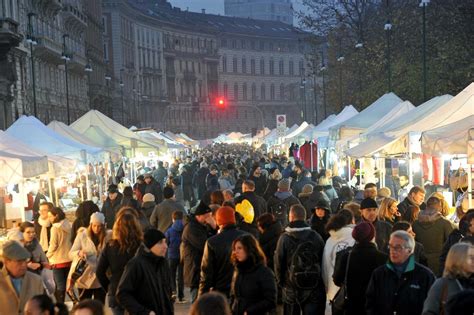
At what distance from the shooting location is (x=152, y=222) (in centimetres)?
1468

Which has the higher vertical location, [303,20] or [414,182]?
[303,20]

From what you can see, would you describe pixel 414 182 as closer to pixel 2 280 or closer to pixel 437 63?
pixel 2 280

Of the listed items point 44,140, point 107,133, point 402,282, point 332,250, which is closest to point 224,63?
point 107,133

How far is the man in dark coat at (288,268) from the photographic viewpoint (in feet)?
31.3

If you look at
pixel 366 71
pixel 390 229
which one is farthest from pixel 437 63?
pixel 390 229

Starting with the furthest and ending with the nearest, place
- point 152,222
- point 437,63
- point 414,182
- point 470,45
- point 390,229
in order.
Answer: point 437,63 < point 470,45 < point 414,182 < point 152,222 < point 390,229

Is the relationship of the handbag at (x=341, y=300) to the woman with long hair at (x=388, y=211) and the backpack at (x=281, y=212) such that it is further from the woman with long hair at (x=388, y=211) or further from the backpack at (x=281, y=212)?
the backpack at (x=281, y=212)

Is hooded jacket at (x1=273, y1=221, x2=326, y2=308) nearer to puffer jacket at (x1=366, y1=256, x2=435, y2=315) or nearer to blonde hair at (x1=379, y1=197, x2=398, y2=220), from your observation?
puffer jacket at (x1=366, y1=256, x2=435, y2=315)

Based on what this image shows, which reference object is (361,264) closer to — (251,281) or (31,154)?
(251,281)

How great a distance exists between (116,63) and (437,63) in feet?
263

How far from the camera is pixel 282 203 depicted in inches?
592

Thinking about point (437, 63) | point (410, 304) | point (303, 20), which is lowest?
point (410, 304)

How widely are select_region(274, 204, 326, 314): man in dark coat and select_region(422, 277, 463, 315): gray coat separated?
8.88 ft

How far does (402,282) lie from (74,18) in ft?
215
